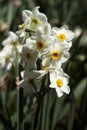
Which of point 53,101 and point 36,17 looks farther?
point 53,101

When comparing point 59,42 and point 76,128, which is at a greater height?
point 59,42

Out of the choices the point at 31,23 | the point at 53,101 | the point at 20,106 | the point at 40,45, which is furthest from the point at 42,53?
the point at 53,101

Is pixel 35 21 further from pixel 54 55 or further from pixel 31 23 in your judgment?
pixel 54 55

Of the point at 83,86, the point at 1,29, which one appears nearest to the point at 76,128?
the point at 83,86

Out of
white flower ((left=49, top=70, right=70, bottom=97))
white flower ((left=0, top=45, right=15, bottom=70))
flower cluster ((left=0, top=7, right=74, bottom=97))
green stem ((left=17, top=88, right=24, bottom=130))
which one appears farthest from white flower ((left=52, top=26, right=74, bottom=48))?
white flower ((left=0, top=45, right=15, bottom=70))

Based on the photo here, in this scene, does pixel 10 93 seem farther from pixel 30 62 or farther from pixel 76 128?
pixel 30 62

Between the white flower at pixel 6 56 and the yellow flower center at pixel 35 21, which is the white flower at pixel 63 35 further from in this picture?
the white flower at pixel 6 56

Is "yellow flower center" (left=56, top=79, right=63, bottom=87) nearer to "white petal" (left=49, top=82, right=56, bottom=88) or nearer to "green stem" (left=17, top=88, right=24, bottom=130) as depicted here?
"white petal" (left=49, top=82, right=56, bottom=88)
